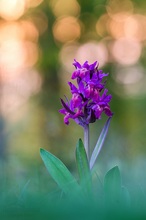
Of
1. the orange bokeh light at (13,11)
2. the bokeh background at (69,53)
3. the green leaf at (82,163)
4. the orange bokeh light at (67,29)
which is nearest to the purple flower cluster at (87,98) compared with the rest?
the green leaf at (82,163)

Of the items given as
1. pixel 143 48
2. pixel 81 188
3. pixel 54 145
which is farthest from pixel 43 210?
pixel 143 48

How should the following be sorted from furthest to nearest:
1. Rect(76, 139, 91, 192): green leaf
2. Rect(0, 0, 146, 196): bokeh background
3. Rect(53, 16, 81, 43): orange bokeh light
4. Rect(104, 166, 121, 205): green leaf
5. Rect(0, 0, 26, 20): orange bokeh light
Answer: Rect(53, 16, 81, 43): orange bokeh light
Rect(0, 0, 26, 20): orange bokeh light
Rect(0, 0, 146, 196): bokeh background
Rect(76, 139, 91, 192): green leaf
Rect(104, 166, 121, 205): green leaf

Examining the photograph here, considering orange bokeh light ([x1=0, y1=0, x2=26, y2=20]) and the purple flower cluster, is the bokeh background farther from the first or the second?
the purple flower cluster

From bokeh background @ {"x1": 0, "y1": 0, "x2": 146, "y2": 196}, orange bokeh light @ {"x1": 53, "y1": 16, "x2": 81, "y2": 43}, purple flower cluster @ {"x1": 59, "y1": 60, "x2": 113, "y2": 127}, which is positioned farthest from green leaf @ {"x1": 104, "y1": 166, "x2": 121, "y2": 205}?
orange bokeh light @ {"x1": 53, "y1": 16, "x2": 81, "y2": 43}

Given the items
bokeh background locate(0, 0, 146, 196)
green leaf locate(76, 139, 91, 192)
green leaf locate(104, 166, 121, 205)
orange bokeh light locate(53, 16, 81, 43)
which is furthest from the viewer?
orange bokeh light locate(53, 16, 81, 43)

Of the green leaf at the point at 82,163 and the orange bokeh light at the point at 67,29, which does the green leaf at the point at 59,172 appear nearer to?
the green leaf at the point at 82,163

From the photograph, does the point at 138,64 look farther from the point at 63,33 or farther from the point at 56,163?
the point at 56,163

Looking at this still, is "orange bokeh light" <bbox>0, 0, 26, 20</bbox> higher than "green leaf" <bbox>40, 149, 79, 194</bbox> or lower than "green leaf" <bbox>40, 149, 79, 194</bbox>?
higher

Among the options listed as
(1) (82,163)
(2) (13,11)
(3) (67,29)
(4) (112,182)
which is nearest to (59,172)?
(1) (82,163)
